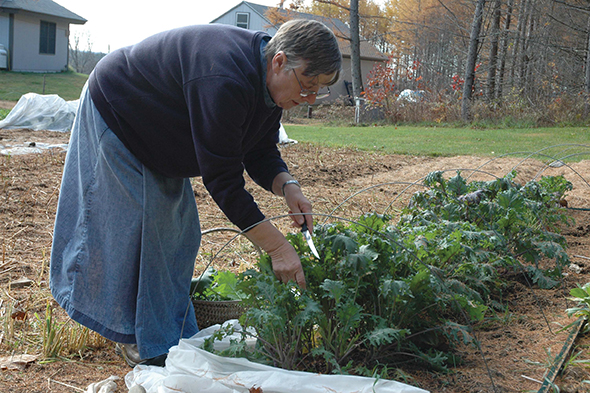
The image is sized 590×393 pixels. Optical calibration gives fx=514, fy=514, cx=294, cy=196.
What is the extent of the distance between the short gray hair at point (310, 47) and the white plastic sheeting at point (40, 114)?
30.8ft

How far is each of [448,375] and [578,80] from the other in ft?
63.9

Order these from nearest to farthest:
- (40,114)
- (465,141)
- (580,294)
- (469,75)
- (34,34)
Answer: (580,294)
(465,141)
(40,114)
(469,75)
(34,34)

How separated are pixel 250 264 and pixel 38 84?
19.7 metres

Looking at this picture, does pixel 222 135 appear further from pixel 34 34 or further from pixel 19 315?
pixel 34 34

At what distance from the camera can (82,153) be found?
6.64 feet

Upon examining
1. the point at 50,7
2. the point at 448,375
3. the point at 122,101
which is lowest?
the point at 448,375

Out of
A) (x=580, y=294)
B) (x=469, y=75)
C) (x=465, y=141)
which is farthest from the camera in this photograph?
(x=469, y=75)

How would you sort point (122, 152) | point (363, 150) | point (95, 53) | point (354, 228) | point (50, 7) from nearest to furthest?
point (122, 152), point (354, 228), point (363, 150), point (50, 7), point (95, 53)

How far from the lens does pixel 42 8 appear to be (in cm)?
2297

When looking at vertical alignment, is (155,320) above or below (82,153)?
below

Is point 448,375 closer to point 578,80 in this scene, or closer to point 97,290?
point 97,290

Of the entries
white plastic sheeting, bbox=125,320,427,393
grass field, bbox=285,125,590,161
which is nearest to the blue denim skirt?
white plastic sheeting, bbox=125,320,427,393

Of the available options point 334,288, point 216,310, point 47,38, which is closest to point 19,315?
point 216,310

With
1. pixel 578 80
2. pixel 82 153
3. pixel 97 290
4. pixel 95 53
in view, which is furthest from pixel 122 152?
pixel 95 53
